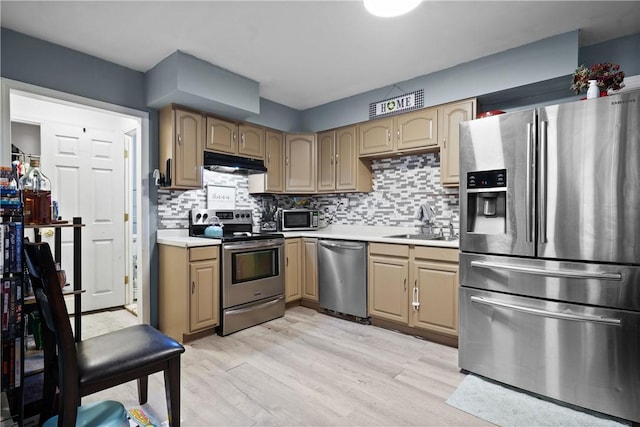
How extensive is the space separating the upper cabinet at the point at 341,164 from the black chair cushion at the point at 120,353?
8.59ft

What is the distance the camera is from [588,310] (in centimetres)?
183

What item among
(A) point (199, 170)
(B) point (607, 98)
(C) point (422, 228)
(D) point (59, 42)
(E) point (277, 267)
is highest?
(D) point (59, 42)

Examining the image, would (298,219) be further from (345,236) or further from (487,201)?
(487,201)

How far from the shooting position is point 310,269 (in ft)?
12.1

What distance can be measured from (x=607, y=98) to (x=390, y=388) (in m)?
2.10

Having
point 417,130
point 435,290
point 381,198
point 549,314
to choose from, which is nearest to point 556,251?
point 549,314

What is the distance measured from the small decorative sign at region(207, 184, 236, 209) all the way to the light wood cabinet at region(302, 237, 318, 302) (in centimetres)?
96

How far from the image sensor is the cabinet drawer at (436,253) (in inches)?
103

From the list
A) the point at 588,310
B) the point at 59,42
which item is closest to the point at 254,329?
the point at 588,310

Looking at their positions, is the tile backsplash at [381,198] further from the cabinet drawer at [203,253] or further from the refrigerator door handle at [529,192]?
the refrigerator door handle at [529,192]

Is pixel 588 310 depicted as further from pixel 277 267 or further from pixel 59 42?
pixel 59 42

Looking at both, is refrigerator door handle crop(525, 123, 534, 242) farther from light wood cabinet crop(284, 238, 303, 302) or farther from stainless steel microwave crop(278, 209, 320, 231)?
stainless steel microwave crop(278, 209, 320, 231)

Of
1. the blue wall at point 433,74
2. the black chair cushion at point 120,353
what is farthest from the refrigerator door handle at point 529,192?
the black chair cushion at point 120,353

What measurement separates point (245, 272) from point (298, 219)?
1123 mm
